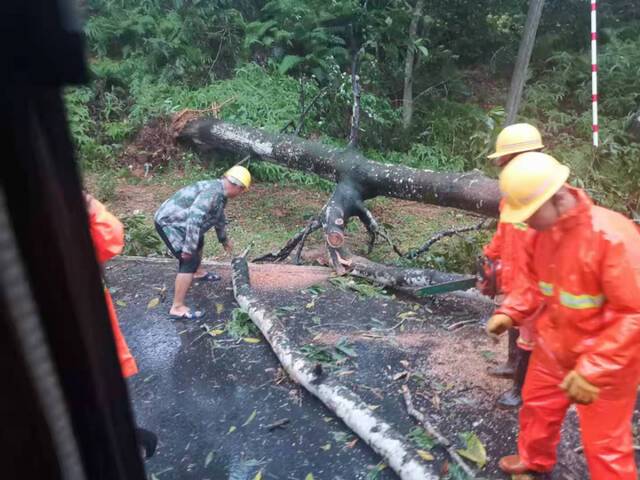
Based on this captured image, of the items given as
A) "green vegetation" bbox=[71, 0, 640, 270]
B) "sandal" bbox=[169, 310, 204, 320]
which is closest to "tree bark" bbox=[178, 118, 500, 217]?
"green vegetation" bbox=[71, 0, 640, 270]

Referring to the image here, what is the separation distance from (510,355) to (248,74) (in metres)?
8.92

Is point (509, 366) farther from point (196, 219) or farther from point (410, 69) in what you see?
point (410, 69)

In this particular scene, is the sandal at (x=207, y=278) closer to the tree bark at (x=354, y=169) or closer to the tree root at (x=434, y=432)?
the tree bark at (x=354, y=169)

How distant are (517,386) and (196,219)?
3.12 m

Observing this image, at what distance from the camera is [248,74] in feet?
37.2

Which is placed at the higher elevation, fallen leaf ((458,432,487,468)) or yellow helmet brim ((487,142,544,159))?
yellow helmet brim ((487,142,544,159))

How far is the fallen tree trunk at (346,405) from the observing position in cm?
314

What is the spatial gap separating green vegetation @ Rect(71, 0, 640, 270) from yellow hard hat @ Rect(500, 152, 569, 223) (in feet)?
20.6

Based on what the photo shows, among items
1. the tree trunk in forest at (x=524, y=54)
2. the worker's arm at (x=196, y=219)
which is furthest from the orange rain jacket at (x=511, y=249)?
the tree trunk in forest at (x=524, y=54)

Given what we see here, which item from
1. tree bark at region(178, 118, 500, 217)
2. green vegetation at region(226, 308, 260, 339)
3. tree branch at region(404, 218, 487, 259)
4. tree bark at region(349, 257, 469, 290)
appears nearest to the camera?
green vegetation at region(226, 308, 260, 339)

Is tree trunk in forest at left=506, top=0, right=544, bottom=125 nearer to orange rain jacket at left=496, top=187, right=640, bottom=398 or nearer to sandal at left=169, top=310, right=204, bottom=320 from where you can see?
sandal at left=169, top=310, right=204, bottom=320

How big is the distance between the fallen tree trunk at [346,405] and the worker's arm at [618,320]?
110 cm

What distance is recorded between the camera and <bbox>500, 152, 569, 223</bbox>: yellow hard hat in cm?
256

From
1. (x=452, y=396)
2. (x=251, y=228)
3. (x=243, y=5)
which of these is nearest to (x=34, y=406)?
(x=452, y=396)
